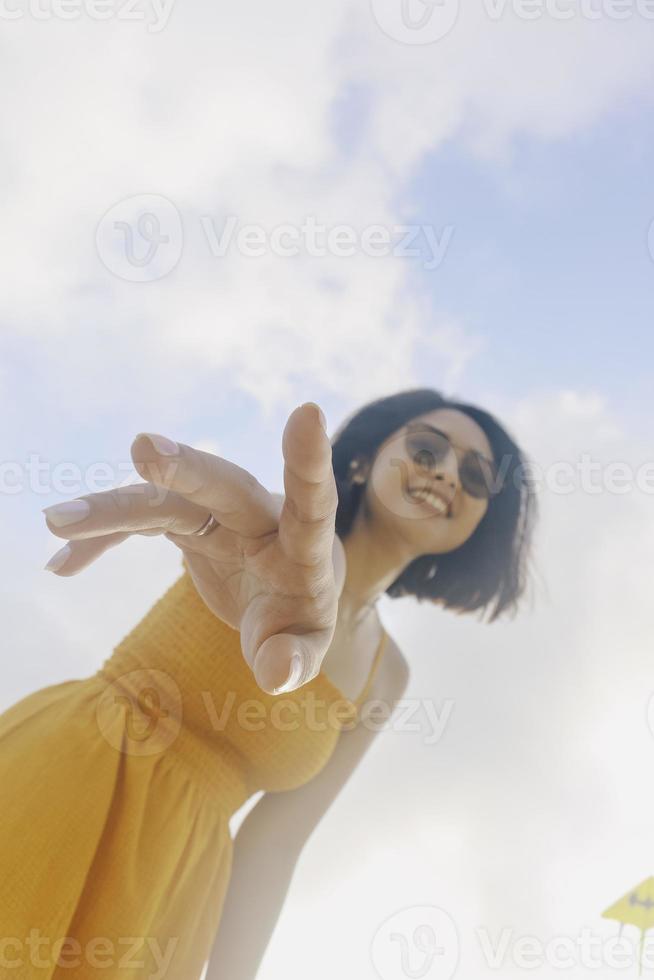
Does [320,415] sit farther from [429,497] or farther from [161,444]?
[429,497]

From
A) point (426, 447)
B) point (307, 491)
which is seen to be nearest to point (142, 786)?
point (307, 491)

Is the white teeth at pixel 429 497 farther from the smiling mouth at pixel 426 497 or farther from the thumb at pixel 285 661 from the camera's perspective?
the thumb at pixel 285 661

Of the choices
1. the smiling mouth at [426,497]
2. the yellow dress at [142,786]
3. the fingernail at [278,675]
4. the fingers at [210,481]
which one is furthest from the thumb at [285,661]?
the smiling mouth at [426,497]

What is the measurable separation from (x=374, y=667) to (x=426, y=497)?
30 cm

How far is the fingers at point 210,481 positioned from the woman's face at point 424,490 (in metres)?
0.54

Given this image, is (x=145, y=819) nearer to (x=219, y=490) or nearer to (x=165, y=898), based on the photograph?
(x=165, y=898)

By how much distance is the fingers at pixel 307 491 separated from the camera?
47 centimetres

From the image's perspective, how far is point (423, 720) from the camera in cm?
119

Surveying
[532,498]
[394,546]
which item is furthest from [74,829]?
[532,498]

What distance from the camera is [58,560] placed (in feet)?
1.71

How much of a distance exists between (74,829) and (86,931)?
3.9 inches

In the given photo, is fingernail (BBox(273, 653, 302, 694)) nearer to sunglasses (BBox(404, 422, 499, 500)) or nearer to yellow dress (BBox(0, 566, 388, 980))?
yellow dress (BBox(0, 566, 388, 980))

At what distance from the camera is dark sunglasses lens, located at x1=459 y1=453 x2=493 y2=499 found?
45.4 inches

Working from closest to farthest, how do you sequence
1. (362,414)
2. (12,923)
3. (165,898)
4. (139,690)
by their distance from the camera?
(12,923) → (165,898) → (139,690) → (362,414)
